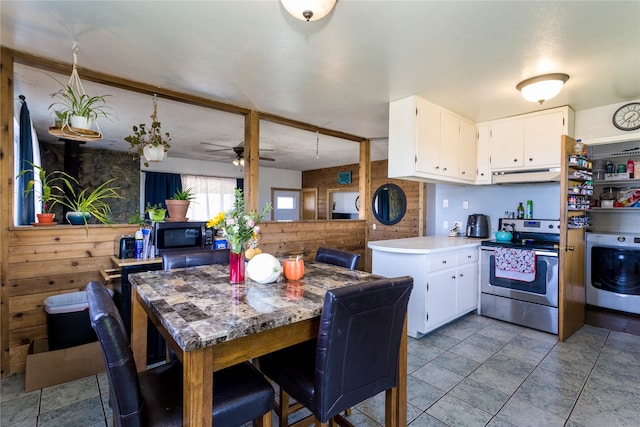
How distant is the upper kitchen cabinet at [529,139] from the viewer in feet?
10.5

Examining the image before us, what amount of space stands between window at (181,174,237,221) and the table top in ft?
16.4

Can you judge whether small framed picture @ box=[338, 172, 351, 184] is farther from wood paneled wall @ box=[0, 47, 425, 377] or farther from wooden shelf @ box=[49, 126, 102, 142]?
wooden shelf @ box=[49, 126, 102, 142]

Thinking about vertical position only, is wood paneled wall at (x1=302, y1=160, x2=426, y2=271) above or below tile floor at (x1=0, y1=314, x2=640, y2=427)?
above

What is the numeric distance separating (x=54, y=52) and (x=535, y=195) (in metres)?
4.72

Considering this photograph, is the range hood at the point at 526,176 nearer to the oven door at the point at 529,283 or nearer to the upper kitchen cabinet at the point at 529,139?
the upper kitchen cabinet at the point at 529,139

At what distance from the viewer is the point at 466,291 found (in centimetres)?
334

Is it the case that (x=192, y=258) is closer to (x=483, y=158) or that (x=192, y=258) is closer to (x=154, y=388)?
(x=154, y=388)

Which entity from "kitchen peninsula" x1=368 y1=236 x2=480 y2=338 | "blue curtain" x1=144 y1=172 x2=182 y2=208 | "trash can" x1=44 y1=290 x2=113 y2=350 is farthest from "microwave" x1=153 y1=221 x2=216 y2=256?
"blue curtain" x1=144 y1=172 x2=182 y2=208

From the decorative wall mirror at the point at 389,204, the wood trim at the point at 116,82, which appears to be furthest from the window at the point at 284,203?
the wood trim at the point at 116,82

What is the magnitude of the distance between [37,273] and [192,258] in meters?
1.23

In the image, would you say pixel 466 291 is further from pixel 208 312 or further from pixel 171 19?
pixel 171 19

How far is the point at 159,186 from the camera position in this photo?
6141 millimetres

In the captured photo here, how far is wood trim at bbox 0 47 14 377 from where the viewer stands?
2084 millimetres

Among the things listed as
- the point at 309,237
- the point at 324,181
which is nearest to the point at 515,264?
the point at 309,237
